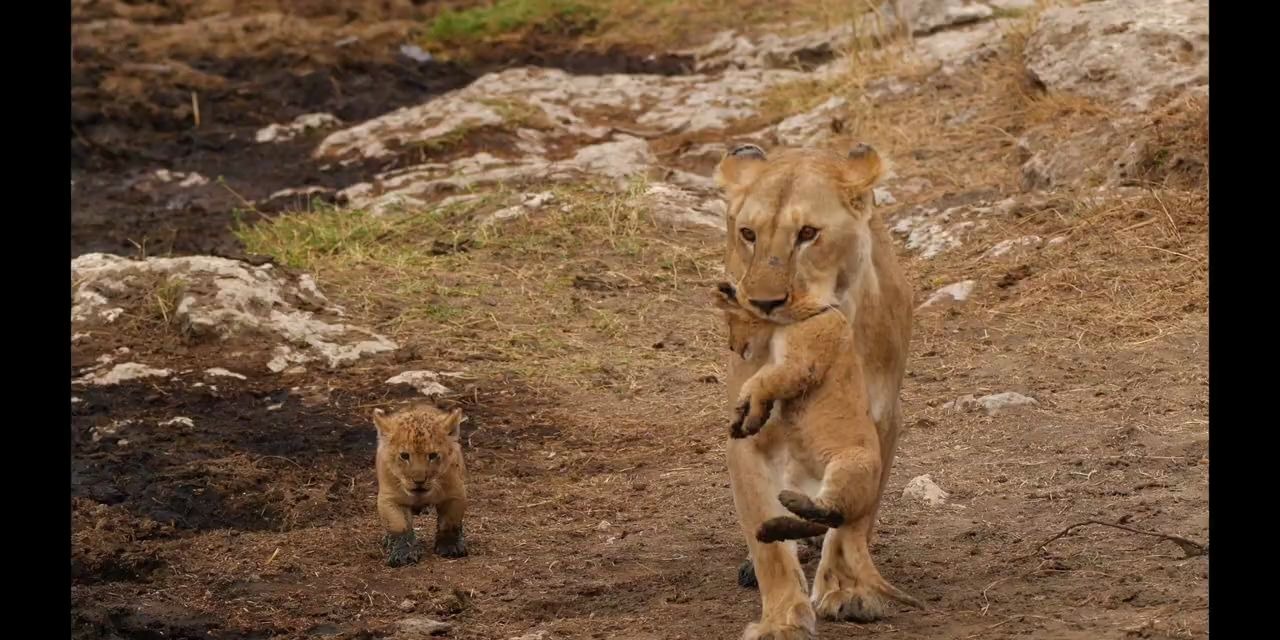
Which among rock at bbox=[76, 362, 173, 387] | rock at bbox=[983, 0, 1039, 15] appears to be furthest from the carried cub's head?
rock at bbox=[983, 0, 1039, 15]

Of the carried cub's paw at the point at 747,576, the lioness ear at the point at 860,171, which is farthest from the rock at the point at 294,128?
the lioness ear at the point at 860,171

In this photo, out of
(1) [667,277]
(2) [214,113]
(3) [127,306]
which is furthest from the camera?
(2) [214,113]

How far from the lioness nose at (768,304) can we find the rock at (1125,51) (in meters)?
7.75

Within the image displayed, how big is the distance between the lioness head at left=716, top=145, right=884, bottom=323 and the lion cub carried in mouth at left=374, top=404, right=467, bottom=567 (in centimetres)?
239

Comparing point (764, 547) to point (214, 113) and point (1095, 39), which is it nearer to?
point (1095, 39)

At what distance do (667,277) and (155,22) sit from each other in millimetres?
11159

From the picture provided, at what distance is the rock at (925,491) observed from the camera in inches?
304

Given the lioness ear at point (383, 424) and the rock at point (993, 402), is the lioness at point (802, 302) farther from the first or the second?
the rock at point (993, 402)

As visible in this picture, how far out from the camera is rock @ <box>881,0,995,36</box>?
15.9 meters

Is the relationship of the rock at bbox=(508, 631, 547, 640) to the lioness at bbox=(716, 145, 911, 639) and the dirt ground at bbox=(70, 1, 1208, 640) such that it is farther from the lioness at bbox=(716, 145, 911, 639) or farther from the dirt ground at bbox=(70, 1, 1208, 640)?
the lioness at bbox=(716, 145, 911, 639)

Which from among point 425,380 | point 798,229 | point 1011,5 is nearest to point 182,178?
point 425,380

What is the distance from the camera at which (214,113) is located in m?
17.9

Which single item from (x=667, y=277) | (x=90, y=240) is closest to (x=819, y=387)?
(x=667, y=277)

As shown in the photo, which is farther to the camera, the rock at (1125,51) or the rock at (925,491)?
the rock at (1125,51)
